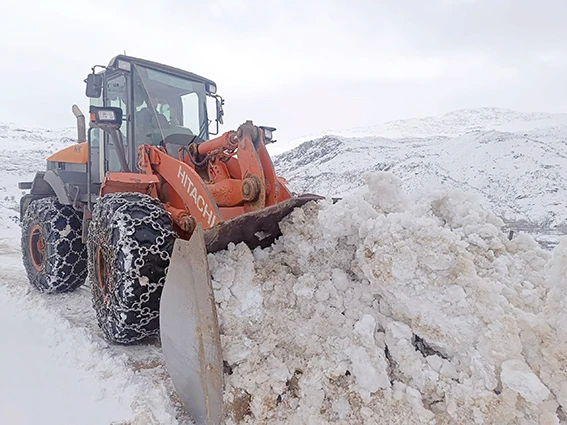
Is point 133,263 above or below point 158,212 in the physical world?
below

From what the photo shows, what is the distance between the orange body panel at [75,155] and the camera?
5.36 m

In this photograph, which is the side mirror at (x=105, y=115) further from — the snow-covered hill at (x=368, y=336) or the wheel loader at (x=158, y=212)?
the snow-covered hill at (x=368, y=336)

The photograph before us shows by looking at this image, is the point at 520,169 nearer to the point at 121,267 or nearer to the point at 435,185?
the point at 435,185

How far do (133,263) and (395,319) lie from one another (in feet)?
5.48

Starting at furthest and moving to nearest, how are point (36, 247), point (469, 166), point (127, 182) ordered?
point (469, 166) < point (36, 247) < point (127, 182)

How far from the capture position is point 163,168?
Answer: 138 inches

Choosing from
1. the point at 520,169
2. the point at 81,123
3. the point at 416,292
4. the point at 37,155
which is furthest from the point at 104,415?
the point at 37,155

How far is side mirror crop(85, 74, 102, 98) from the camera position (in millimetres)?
4332

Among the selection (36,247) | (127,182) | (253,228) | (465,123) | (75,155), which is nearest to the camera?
(253,228)

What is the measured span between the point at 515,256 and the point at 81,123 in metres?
5.74

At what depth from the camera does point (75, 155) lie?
559cm

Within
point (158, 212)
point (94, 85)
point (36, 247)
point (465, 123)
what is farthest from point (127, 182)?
point (465, 123)

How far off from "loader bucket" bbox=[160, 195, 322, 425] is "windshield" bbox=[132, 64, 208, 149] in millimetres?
2198

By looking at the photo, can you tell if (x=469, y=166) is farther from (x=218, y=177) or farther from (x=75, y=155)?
(x=218, y=177)
